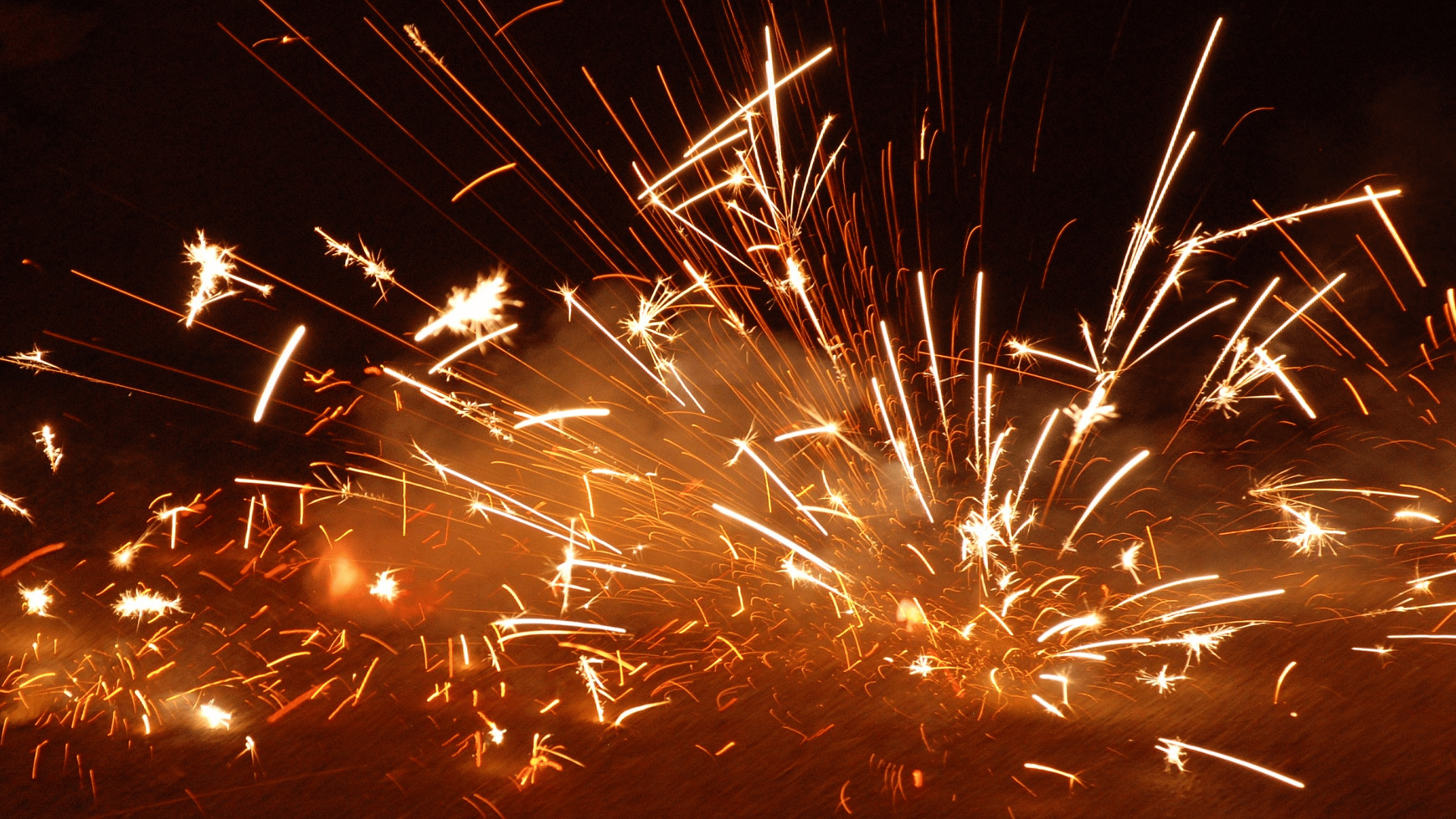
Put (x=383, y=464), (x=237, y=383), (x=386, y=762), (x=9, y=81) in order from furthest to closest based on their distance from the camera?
(x=9, y=81)
(x=237, y=383)
(x=383, y=464)
(x=386, y=762)

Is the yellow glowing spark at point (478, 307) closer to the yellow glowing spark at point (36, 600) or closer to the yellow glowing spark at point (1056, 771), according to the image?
the yellow glowing spark at point (36, 600)

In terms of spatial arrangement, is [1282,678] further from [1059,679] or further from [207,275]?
[207,275]

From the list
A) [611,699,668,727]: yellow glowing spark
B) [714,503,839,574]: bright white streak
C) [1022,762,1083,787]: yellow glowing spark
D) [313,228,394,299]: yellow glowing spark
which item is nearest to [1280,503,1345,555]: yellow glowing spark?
[1022,762,1083,787]: yellow glowing spark

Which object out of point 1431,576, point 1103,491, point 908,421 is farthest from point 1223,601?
point 908,421

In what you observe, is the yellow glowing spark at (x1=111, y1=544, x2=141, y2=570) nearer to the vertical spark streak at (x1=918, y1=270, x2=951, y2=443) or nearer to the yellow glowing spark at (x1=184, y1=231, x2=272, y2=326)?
the yellow glowing spark at (x1=184, y1=231, x2=272, y2=326)

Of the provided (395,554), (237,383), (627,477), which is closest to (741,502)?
(627,477)

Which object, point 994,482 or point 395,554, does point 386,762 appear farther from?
point 994,482

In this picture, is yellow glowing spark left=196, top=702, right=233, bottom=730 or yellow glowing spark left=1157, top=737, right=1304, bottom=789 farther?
yellow glowing spark left=196, top=702, right=233, bottom=730

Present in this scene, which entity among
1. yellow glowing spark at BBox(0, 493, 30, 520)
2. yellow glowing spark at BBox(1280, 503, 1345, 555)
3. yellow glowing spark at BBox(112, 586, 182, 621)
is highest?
yellow glowing spark at BBox(0, 493, 30, 520)
